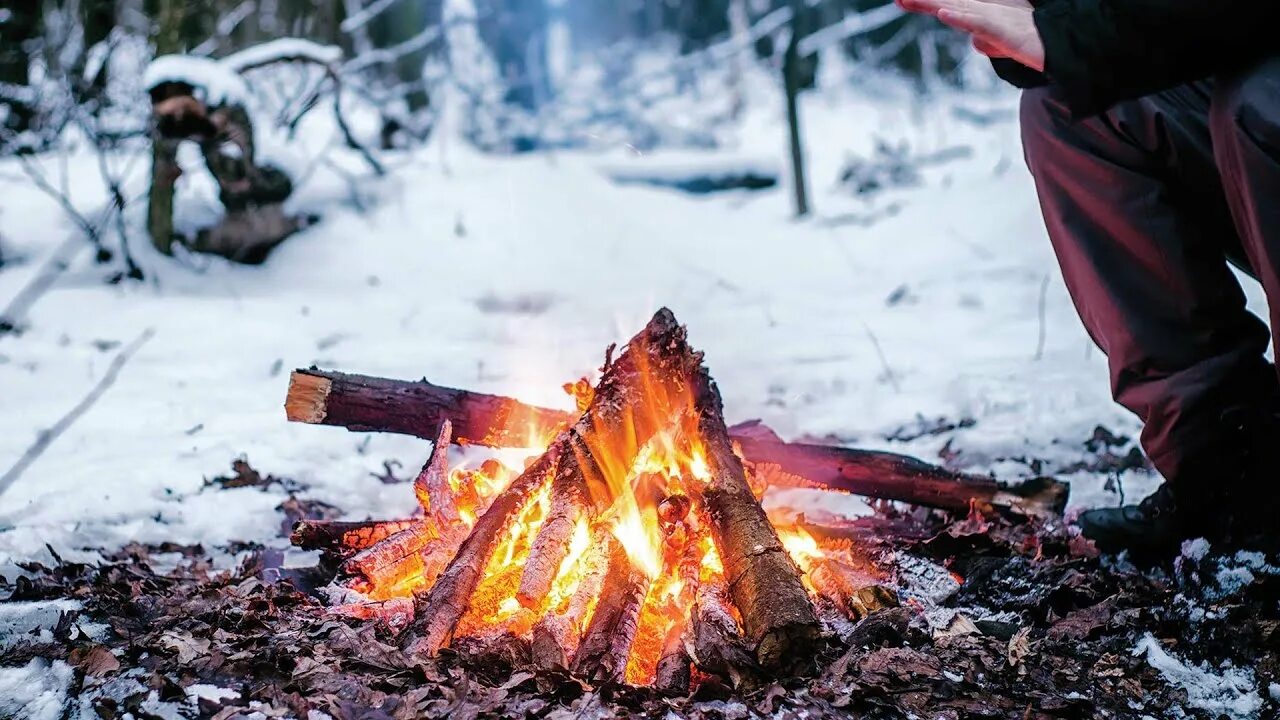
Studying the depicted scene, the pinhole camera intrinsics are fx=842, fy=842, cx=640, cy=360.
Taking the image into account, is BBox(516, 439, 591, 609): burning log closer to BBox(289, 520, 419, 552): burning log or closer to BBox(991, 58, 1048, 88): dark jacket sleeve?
BBox(289, 520, 419, 552): burning log

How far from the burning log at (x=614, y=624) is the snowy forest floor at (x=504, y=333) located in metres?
1.01

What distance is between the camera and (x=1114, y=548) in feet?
9.05

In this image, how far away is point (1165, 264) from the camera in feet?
8.54

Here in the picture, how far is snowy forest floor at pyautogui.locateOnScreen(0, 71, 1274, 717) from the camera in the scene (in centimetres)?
345

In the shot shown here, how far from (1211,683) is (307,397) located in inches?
104

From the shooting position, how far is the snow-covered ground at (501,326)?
3635mm

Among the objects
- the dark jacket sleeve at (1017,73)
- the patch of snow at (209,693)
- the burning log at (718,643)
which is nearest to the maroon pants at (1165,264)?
the dark jacket sleeve at (1017,73)

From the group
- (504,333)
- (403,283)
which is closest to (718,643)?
(504,333)

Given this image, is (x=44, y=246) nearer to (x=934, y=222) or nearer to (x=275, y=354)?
(x=275, y=354)

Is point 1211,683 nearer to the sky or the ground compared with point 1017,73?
nearer to the ground

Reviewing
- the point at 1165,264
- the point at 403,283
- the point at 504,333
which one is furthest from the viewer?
the point at 403,283

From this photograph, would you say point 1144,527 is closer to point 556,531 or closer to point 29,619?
point 556,531

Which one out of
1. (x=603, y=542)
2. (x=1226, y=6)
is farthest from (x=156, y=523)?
(x=1226, y=6)

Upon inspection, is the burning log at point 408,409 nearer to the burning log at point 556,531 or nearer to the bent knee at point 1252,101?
the burning log at point 556,531
